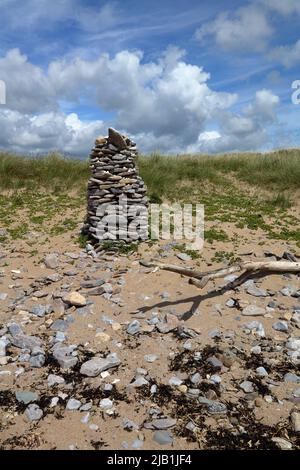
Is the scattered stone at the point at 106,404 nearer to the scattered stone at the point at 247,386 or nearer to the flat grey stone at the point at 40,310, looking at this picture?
the scattered stone at the point at 247,386

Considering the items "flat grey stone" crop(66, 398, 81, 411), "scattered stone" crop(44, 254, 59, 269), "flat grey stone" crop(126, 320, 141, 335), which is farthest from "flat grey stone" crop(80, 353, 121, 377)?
"scattered stone" crop(44, 254, 59, 269)

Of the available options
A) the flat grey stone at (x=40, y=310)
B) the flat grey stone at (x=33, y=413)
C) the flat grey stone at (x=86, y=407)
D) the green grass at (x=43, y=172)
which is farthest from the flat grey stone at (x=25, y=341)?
the green grass at (x=43, y=172)

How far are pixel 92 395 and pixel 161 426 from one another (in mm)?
1004

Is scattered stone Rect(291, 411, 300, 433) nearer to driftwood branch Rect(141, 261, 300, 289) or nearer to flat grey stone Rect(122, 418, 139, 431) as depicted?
flat grey stone Rect(122, 418, 139, 431)

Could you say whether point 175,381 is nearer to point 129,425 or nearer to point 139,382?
point 139,382

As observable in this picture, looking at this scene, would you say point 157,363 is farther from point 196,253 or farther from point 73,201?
point 73,201

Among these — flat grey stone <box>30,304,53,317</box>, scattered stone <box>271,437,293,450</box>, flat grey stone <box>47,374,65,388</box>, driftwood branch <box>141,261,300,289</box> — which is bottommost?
scattered stone <box>271,437,293,450</box>

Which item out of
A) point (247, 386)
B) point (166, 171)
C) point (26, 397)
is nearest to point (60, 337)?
point (26, 397)

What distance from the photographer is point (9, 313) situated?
682cm

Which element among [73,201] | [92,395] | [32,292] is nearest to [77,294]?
[32,292]

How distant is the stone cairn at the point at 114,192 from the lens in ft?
31.3

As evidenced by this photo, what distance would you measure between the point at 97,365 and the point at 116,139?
232 inches

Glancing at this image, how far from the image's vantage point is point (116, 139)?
9.39 metres

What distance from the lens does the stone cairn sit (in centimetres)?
954
